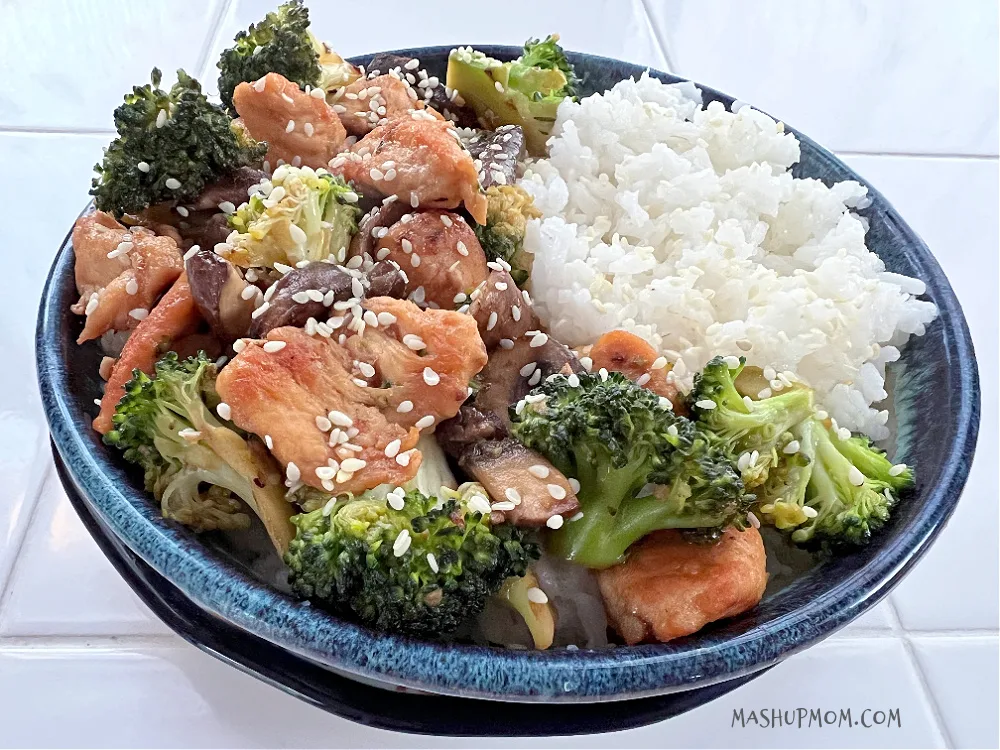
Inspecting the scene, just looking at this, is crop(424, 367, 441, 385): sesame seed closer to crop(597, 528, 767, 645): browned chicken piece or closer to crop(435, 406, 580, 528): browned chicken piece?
crop(435, 406, 580, 528): browned chicken piece

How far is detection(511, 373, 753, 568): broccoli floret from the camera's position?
1.38 meters

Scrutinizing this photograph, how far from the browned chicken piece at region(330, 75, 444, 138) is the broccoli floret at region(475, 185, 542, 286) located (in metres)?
0.30

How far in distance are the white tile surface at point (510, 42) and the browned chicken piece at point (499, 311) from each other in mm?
858

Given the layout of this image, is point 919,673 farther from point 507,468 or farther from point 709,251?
point 507,468

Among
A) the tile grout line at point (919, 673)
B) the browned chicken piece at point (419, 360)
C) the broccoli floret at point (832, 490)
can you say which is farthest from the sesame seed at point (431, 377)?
the tile grout line at point (919, 673)

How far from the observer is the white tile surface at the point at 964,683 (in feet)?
6.63

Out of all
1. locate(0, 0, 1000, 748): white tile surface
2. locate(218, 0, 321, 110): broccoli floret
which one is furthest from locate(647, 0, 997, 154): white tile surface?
locate(218, 0, 321, 110): broccoli floret

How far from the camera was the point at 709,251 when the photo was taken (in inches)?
76.9

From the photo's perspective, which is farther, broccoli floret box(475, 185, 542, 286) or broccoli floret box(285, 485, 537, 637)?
broccoli floret box(475, 185, 542, 286)

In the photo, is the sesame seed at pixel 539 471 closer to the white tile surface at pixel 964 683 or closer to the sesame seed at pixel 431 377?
the sesame seed at pixel 431 377

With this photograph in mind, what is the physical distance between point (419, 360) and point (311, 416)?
0.69 feet

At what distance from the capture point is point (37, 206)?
3016 millimetres

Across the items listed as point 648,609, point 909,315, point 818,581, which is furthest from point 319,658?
point 909,315

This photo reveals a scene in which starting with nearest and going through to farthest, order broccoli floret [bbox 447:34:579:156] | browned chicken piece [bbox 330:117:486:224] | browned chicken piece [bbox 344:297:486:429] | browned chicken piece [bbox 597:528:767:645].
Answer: browned chicken piece [bbox 597:528:767:645], browned chicken piece [bbox 344:297:486:429], browned chicken piece [bbox 330:117:486:224], broccoli floret [bbox 447:34:579:156]
